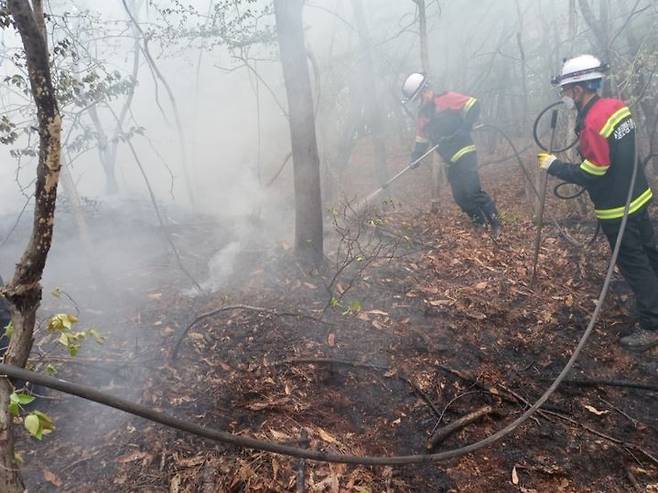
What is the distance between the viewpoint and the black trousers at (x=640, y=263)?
3.81m

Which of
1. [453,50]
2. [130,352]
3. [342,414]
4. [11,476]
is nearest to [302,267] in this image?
[130,352]

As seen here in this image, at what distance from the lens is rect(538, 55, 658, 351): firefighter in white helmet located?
3752mm

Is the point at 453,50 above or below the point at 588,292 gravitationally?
above

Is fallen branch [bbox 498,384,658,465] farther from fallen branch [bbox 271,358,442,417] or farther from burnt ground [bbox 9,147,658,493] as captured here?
fallen branch [bbox 271,358,442,417]

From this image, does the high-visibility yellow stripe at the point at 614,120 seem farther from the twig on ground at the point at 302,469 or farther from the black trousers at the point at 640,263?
the twig on ground at the point at 302,469

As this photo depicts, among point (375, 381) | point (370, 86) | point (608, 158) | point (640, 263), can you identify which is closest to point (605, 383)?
point (640, 263)

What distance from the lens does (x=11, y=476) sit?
5.66ft

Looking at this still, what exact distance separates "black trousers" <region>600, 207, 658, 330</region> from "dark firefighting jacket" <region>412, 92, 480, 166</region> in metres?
2.67

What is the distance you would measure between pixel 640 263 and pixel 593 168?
0.91m

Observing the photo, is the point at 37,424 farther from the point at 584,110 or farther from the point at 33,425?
the point at 584,110

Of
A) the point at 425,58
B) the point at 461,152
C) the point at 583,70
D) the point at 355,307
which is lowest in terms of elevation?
the point at 355,307

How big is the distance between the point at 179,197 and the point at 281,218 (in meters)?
9.53

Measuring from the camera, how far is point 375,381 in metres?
3.39

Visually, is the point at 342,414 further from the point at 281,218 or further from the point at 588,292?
the point at 281,218
